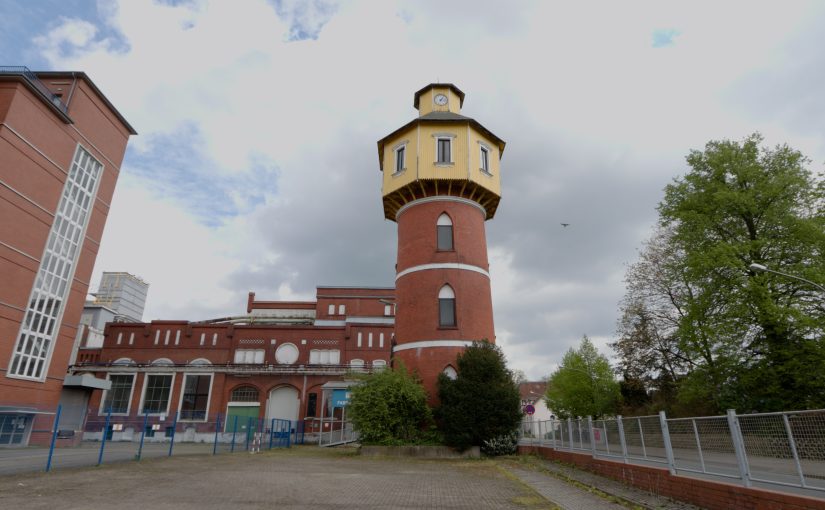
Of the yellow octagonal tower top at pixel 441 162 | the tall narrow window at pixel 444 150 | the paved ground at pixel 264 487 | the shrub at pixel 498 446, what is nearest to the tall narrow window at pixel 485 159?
the yellow octagonal tower top at pixel 441 162

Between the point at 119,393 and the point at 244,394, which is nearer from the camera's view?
the point at 244,394

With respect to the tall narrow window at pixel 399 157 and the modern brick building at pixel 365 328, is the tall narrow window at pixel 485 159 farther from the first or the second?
the tall narrow window at pixel 399 157

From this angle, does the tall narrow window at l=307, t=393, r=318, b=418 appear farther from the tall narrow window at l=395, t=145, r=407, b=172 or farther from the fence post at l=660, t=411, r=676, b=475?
the fence post at l=660, t=411, r=676, b=475

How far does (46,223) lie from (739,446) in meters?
32.4

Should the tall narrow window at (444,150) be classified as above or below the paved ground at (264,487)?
above

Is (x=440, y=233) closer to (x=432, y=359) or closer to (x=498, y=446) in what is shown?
(x=432, y=359)

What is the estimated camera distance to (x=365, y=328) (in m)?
42.5

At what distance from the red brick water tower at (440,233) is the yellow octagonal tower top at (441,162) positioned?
5cm

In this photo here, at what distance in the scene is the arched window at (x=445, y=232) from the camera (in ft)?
77.2

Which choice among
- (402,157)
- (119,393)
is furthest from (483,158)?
(119,393)

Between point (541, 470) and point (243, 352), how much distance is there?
32.1 metres

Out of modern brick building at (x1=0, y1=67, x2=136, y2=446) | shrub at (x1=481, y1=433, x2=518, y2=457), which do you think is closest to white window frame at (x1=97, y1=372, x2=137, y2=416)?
modern brick building at (x1=0, y1=67, x2=136, y2=446)

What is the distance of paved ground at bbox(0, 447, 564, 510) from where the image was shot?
29.2 ft

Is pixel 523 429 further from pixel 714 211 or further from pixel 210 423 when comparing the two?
pixel 210 423
